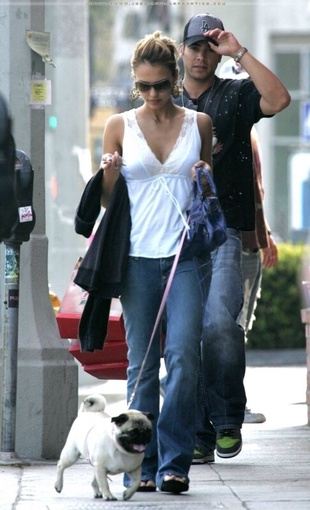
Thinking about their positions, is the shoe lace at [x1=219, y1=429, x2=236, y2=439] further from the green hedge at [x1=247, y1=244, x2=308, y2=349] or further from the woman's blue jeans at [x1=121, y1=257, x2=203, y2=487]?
the green hedge at [x1=247, y1=244, x2=308, y2=349]

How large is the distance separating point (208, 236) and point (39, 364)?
5.98 ft

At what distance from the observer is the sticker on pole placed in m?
6.94

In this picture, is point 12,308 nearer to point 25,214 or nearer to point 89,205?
point 25,214

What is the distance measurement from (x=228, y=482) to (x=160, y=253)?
1190mm

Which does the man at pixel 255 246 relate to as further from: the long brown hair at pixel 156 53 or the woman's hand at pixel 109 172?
the woman's hand at pixel 109 172

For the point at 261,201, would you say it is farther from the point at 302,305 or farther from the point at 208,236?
the point at 302,305

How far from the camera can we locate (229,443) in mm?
7055

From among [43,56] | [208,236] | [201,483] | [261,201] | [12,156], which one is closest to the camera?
[12,156]

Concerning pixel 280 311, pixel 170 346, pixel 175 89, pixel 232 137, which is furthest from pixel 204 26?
pixel 280 311

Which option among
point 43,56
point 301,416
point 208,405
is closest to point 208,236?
point 208,405

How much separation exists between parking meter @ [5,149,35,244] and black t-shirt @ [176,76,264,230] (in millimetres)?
822

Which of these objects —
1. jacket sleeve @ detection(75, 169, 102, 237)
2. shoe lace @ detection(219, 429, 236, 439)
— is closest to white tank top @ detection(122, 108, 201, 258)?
jacket sleeve @ detection(75, 169, 102, 237)

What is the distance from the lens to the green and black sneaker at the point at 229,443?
7.04 m

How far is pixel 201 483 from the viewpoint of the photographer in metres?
6.49
